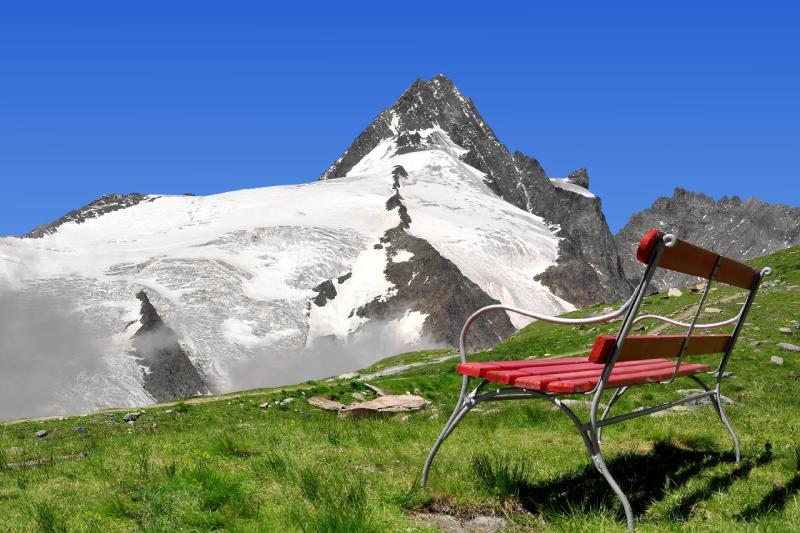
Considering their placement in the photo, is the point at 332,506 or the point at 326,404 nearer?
the point at 332,506

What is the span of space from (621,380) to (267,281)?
92.5 m

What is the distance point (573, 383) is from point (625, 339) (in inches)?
24.0

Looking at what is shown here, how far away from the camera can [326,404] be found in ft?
63.1

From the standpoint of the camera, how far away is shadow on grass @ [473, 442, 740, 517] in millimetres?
6141

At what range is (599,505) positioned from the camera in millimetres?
6023

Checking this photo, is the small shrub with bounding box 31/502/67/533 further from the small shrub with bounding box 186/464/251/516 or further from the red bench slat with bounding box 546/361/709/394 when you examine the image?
the red bench slat with bounding box 546/361/709/394

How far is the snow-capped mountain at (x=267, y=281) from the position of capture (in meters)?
74.2

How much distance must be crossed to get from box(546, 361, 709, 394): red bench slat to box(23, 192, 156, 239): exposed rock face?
122118mm

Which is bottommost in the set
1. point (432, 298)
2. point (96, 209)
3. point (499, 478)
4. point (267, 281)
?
point (499, 478)

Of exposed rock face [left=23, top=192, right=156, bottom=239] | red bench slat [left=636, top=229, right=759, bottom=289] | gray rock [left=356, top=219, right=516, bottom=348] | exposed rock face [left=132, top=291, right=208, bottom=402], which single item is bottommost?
exposed rock face [left=132, top=291, right=208, bottom=402]

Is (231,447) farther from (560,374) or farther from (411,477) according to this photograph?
(560,374)

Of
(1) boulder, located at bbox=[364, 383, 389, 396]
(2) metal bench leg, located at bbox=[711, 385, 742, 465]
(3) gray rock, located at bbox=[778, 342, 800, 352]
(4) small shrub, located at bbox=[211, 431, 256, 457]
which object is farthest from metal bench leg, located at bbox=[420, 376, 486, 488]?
(3) gray rock, located at bbox=[778, 342, 800, 352]

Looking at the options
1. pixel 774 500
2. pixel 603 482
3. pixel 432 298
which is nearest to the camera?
pixel 774 500

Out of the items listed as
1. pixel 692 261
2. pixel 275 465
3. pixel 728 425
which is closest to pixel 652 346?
pixel 692 261
